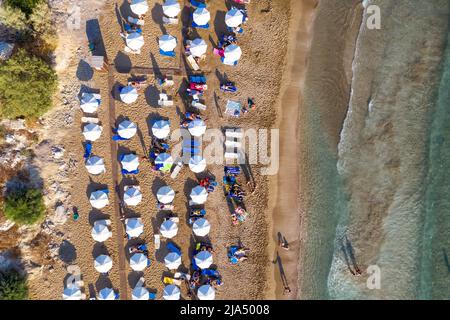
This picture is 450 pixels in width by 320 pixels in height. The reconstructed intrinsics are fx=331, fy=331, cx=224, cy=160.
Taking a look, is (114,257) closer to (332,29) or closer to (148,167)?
(148,167)

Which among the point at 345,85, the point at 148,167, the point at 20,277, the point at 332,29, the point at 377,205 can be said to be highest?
the point at 332,29

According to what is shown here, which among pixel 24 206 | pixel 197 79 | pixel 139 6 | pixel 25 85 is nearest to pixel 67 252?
pixel 24 206

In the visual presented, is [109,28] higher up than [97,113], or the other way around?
[109,28]

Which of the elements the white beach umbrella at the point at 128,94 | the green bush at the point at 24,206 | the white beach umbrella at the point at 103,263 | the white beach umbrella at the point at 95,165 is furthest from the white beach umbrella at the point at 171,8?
the white beach umbrella at the point at 103,263

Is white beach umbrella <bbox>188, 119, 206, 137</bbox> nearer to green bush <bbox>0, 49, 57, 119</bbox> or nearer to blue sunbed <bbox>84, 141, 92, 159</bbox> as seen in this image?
blue sunbed <bbox>84, 141, 92, 159</bbox>

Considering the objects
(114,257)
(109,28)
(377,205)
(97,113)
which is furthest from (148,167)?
(377,205)

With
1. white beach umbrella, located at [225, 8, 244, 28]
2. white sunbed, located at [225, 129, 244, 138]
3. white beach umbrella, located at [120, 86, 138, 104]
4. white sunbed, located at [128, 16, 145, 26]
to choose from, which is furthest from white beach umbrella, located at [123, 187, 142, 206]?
white beach umbrella, located at [225, 8, 244, 28]
